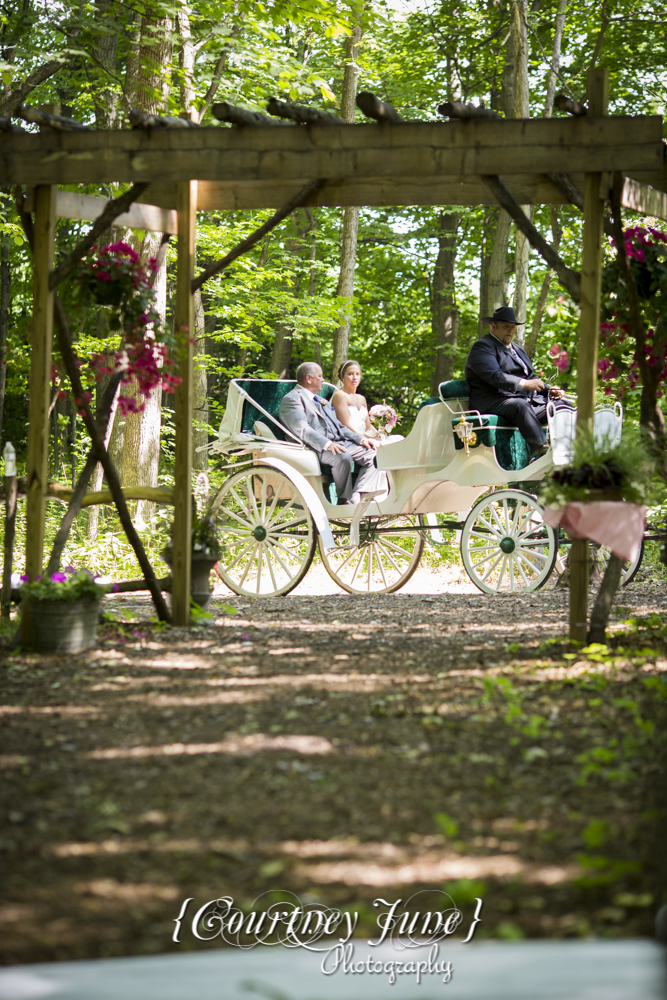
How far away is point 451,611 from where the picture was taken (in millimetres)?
6184

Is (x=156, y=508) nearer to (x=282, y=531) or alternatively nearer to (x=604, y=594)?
(x=282, y=531)

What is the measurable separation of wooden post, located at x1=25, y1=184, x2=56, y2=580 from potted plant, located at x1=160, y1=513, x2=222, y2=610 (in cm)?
91

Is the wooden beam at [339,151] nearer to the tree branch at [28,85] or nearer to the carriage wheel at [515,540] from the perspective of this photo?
the carriage wheel at [515,540]

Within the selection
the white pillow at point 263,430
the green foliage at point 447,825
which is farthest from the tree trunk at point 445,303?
the green foliage at point 447,825

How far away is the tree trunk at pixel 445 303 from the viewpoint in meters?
15.1

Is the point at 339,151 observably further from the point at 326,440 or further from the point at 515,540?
the point at 515,540

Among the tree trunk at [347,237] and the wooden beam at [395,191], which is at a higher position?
the tree trunk at [347,237]

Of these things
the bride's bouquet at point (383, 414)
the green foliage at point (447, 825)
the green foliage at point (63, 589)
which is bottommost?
the green foliage at point (447, 825)

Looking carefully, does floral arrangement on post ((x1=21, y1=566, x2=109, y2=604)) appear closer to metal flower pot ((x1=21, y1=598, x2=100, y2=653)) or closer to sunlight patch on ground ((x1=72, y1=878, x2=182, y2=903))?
metal flower pot ((x1=21, y1=598, x2=100, y2=653))

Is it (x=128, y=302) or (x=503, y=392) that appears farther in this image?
(x=503, y=392)

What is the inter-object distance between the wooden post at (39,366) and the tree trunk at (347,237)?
6426 millimetres

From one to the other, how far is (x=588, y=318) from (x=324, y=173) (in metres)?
1.52

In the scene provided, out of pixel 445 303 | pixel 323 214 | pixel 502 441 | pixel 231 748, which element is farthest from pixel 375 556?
pixel 323 214

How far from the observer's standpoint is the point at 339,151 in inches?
191
